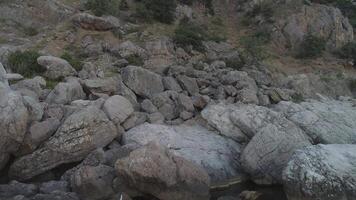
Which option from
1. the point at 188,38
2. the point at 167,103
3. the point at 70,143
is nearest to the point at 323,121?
the point at 167,103

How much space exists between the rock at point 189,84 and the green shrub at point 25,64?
7.25 metres

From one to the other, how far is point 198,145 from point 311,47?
18875mm

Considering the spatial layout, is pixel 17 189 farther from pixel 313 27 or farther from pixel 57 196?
pixel 313 27

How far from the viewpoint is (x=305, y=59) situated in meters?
33.8

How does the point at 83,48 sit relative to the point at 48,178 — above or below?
above

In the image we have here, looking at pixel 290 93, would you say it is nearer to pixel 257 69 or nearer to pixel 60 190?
pixel 257 69

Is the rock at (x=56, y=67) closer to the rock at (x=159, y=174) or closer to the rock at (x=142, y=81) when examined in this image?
the rock at (x=142, y=81)

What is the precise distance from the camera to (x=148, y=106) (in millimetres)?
20578

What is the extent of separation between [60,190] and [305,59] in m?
24.5

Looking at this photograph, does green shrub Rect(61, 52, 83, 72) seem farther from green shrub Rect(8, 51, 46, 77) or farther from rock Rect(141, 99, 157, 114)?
rock Rect(141, 99, 157, 114)

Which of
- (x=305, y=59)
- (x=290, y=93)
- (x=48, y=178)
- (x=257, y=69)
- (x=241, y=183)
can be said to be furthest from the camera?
(x=305, y=59)

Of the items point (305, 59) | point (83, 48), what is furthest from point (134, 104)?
point (305, 59)

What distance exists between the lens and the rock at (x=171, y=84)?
2258 centimetres

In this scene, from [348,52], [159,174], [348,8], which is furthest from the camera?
[348,8]
